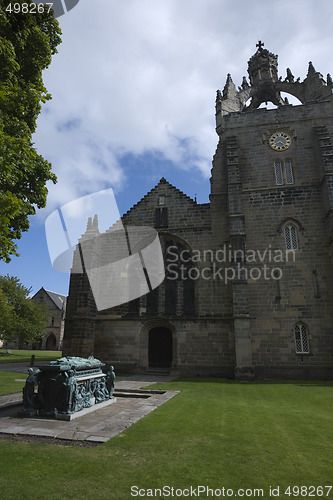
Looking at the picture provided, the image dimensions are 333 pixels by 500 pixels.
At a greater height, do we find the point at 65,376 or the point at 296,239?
the point at 296,239

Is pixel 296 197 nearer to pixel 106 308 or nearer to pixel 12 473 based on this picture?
pixel 106 308

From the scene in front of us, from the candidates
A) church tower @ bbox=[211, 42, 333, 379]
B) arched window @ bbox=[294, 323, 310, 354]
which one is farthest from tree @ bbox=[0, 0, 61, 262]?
arched window @ bbox=[294, 323, 310, 354]

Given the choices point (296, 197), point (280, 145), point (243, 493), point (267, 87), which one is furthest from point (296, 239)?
point (243, 493)

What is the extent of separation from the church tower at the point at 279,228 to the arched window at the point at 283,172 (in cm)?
6

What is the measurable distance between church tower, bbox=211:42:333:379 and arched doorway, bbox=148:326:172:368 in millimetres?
4527

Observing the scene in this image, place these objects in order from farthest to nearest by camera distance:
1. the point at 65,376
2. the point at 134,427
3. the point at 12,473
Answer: the point at 65,376 < the point at 134,427 < the point at 12,473

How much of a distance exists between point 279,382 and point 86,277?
12.1 metres

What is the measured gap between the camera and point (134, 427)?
7.07 m

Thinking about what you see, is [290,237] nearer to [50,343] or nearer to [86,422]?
[86,422]

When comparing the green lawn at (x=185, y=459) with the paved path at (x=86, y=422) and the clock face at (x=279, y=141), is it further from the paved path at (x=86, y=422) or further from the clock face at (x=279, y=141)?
the clock face at (x=279, y=141)

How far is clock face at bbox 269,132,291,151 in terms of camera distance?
20.5m

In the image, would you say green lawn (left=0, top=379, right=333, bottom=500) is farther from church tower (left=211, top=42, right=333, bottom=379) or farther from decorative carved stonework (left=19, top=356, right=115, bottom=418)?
church tower (left=211, top=42, right=333, bottom=379)

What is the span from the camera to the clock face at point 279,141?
806 inches

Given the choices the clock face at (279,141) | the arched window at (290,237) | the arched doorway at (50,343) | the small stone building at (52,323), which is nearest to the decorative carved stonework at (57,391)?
the arched window at (290,237)
